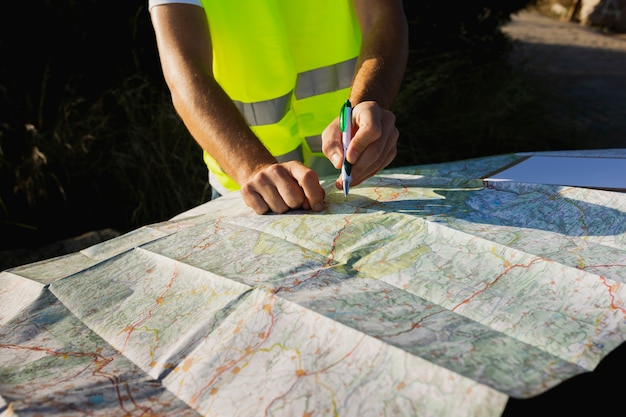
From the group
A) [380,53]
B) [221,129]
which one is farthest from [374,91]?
[221,129]

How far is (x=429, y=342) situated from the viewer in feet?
3.49

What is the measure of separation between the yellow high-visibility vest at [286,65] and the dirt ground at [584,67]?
3.13 meters

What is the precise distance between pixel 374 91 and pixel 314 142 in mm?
369

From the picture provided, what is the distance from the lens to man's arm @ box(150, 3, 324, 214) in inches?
66.1

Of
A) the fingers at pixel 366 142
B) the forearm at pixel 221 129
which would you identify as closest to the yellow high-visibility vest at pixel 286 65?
the forearm at pixel 221 129

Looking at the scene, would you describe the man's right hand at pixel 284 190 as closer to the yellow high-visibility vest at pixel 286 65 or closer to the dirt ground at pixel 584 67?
the yellow high-visibility vest at pixel 286 65

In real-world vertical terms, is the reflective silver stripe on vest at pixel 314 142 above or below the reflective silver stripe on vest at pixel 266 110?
below

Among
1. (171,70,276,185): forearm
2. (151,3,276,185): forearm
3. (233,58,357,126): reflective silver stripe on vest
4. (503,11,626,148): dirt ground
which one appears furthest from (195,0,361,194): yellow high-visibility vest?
(503,11,626,148): dirt ground

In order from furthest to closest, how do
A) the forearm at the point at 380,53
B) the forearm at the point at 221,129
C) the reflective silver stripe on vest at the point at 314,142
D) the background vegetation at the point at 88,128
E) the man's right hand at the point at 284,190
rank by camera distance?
the background vegetation at the point at 88,128
the reflective silver stripe on vest at the point at 314,142
the forearm at the point at 380,53
the forearm at the point at 221,129
the man's right hand at the point at 284,190

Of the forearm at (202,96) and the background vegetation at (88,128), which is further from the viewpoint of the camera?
the background vegetation at (88,128)

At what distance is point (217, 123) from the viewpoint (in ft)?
6.09

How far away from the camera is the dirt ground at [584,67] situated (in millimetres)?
4934

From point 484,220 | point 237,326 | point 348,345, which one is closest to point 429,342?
point 348,345

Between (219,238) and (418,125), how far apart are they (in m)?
3.08
